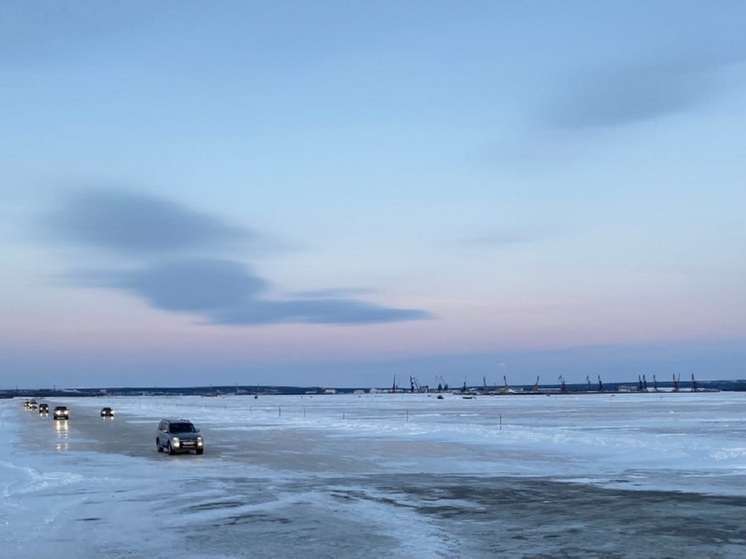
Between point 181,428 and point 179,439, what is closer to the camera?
point 179,439

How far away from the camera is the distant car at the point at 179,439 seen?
39125 millimetres

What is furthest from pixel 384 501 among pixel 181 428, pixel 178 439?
pixel 181 428

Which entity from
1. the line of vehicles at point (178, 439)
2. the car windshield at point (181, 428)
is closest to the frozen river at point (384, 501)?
the line of vehicles at point (178, 439)

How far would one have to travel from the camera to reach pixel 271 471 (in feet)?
103

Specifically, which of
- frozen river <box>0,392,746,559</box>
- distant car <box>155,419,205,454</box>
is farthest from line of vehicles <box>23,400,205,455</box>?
frozen river <box>0,392,746,559</box>

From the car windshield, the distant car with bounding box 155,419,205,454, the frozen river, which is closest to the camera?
the frozen river

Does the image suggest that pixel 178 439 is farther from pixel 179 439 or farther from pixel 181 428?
pixel 181 428

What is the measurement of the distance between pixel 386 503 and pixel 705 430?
39298mm

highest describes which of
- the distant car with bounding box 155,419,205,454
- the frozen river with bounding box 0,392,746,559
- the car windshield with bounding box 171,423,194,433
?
the car windshield with bounding box 171,423,194,433

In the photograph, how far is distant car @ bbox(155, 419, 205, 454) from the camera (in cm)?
3912

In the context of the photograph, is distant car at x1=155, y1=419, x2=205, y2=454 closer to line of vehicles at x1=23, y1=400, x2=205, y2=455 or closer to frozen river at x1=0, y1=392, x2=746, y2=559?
line of vehicles at x1=23, y1=400, x2=205, y2=455

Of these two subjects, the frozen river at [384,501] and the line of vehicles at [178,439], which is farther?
the line of vehicles at [178,439]

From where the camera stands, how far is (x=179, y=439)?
3912 centimetres

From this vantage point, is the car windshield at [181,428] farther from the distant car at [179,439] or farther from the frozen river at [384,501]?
the frozen river at [384,501]
